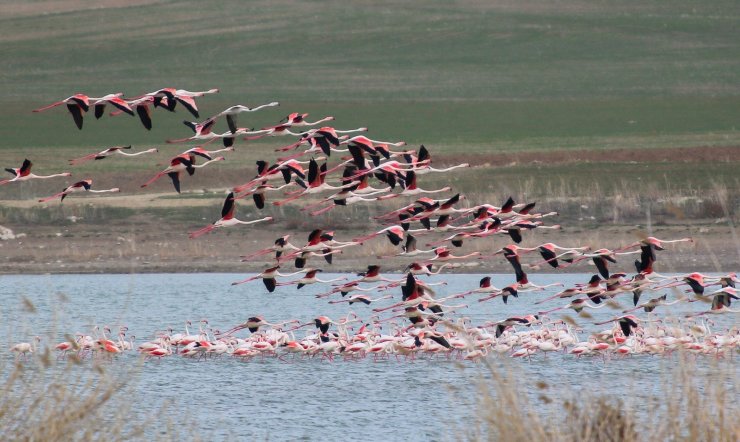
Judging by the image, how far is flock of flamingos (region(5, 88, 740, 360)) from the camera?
13992 mm

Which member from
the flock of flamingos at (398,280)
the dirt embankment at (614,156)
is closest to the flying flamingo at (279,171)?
the flock of flamingos at (398,280)

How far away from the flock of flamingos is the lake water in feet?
1.04

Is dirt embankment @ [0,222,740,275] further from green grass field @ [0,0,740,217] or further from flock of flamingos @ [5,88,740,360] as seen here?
green grass field @ [0,0,740,217]

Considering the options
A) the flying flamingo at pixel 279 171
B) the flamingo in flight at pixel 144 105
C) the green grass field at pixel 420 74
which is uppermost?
the flamingo in flight at pixel 144 105

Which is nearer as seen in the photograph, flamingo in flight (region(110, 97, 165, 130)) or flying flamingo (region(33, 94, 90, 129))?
flying flamingo (region(33, 94, 90, 129))

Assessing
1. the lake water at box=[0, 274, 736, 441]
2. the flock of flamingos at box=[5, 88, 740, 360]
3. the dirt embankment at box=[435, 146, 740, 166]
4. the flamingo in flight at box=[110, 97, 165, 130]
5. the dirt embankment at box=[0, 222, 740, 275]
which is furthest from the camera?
the dirt embankment at box=[435, 146, 740, 166]

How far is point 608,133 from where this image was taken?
54.0 meters

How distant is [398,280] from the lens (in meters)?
20.4

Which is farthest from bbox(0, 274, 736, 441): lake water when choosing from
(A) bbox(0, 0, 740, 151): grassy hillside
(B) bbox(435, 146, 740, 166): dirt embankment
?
(A) bbox(0, 0, 740, 151): grassy hillside

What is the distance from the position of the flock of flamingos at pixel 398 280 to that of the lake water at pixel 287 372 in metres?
0.32

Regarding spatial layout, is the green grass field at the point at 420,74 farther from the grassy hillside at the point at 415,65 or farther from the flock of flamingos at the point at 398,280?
the flock of flamingos at the point at 398,280

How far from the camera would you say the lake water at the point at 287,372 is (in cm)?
1611

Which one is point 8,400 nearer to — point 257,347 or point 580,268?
point 257,347

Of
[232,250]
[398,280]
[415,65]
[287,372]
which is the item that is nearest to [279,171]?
[287,372]
